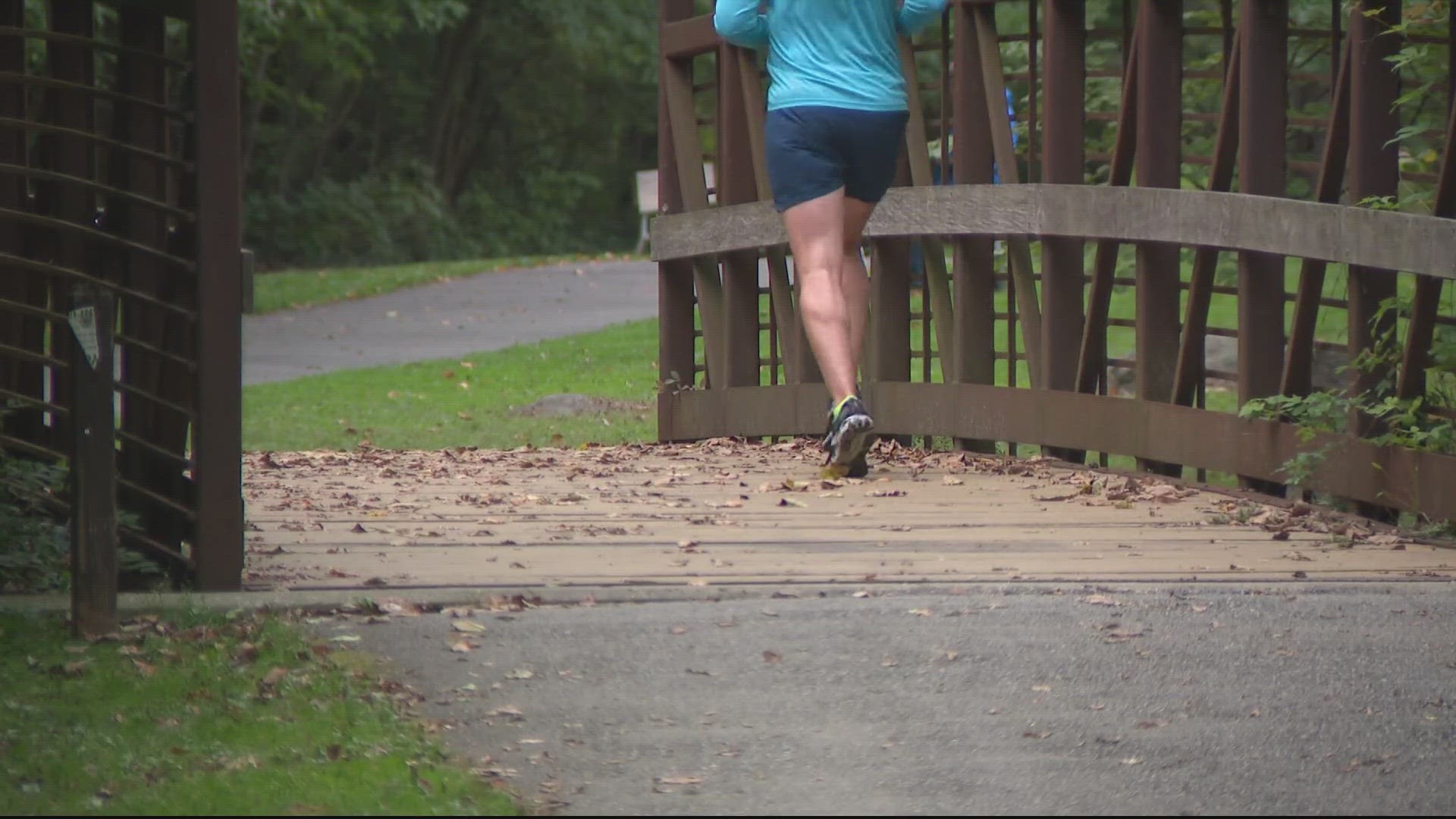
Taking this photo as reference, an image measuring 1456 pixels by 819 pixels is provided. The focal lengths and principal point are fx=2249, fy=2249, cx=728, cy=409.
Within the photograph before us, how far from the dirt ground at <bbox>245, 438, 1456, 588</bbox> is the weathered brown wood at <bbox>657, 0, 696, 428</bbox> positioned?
5.09ft

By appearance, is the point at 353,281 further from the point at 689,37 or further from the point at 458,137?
the point at 458,137

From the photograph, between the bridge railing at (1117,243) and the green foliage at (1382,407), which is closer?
the green foliage at (1382,407)

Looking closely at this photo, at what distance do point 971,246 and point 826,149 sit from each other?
903 millimetres

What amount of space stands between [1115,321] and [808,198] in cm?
142

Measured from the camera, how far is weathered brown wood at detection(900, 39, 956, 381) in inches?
320

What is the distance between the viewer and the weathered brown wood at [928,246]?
26.7 ft

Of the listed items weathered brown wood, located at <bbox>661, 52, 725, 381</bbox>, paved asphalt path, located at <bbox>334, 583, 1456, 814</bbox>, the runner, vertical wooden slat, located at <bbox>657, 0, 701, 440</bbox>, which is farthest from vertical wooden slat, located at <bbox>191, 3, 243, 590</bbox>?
vertical wooden slat, located at <bbox>657, 0, 701, 440</bbox>

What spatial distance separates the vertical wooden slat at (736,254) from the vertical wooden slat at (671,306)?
283 millimetres

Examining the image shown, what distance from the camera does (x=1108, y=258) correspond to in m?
7.33

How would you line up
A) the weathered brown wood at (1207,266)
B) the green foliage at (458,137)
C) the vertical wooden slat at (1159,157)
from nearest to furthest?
the weathered brown wood at (1207,266)
the vertical wooden slat at (1159,157)
the green foliage at (458,137)

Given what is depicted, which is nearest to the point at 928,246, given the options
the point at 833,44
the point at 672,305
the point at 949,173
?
the point at 949,173

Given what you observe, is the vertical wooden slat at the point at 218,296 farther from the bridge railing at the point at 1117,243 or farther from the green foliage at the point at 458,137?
the green foliage at the point at 458,137

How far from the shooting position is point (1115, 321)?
805 centimetres

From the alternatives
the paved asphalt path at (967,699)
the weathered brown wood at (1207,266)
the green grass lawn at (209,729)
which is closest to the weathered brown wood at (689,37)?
the weathered brown wood at (1207,266)
